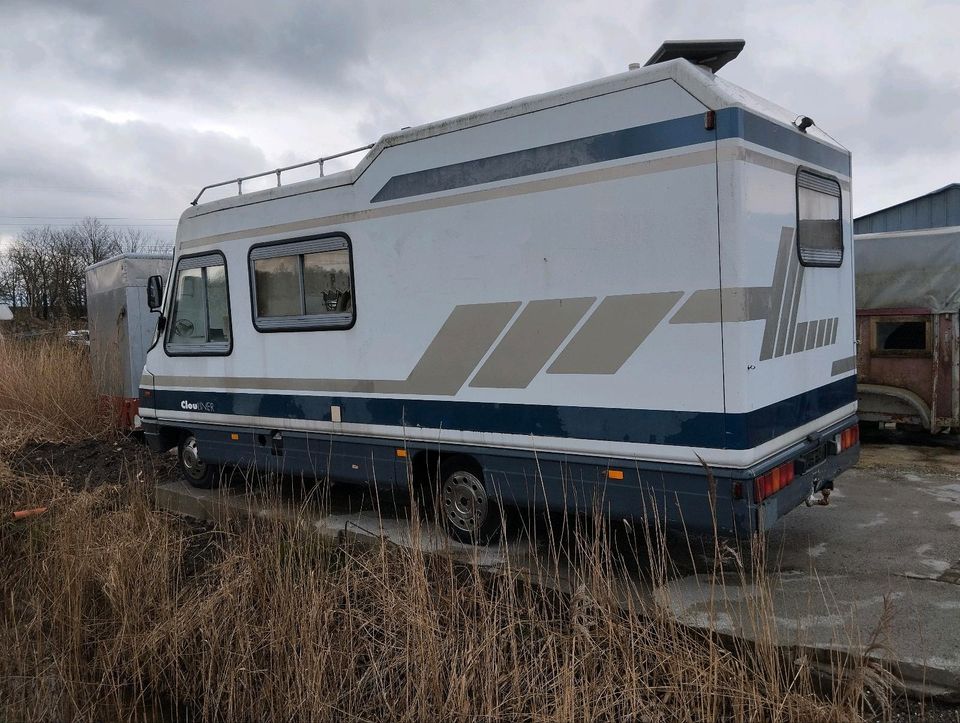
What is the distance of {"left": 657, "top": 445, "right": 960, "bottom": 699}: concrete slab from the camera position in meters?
3.21

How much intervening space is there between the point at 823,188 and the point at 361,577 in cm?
366

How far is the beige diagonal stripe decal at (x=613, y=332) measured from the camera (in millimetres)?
4008

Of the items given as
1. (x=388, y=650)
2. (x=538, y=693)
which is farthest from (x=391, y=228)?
(x=538, y=693)

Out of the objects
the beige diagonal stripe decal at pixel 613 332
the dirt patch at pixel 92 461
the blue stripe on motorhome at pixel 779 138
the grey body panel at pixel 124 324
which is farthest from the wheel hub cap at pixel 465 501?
the grey body panel at pixel 124 324

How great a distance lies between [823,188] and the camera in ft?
15.4

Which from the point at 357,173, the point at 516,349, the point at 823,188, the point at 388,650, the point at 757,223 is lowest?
the point at 388,650

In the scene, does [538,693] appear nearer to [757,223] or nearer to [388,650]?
[388,650]

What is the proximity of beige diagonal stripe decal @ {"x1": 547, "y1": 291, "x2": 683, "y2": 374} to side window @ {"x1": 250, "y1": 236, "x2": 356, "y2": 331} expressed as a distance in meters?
1.83

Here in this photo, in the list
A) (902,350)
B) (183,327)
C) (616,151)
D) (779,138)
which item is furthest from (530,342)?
(902,350)

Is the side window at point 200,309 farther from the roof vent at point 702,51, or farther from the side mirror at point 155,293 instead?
the roof vent at point 702,51

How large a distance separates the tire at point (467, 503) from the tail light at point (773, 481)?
165 centimetres

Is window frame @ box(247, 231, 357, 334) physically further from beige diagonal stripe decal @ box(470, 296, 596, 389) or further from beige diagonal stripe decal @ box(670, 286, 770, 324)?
beige diagonal stripe decal @ box(670, 286, 770, 324)

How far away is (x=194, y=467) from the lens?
722 centimetres

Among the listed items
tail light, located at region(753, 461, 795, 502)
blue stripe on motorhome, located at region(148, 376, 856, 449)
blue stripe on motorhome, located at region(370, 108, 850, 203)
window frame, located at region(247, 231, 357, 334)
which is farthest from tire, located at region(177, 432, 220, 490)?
tail light, located at region(753, 461, 795, 502)
